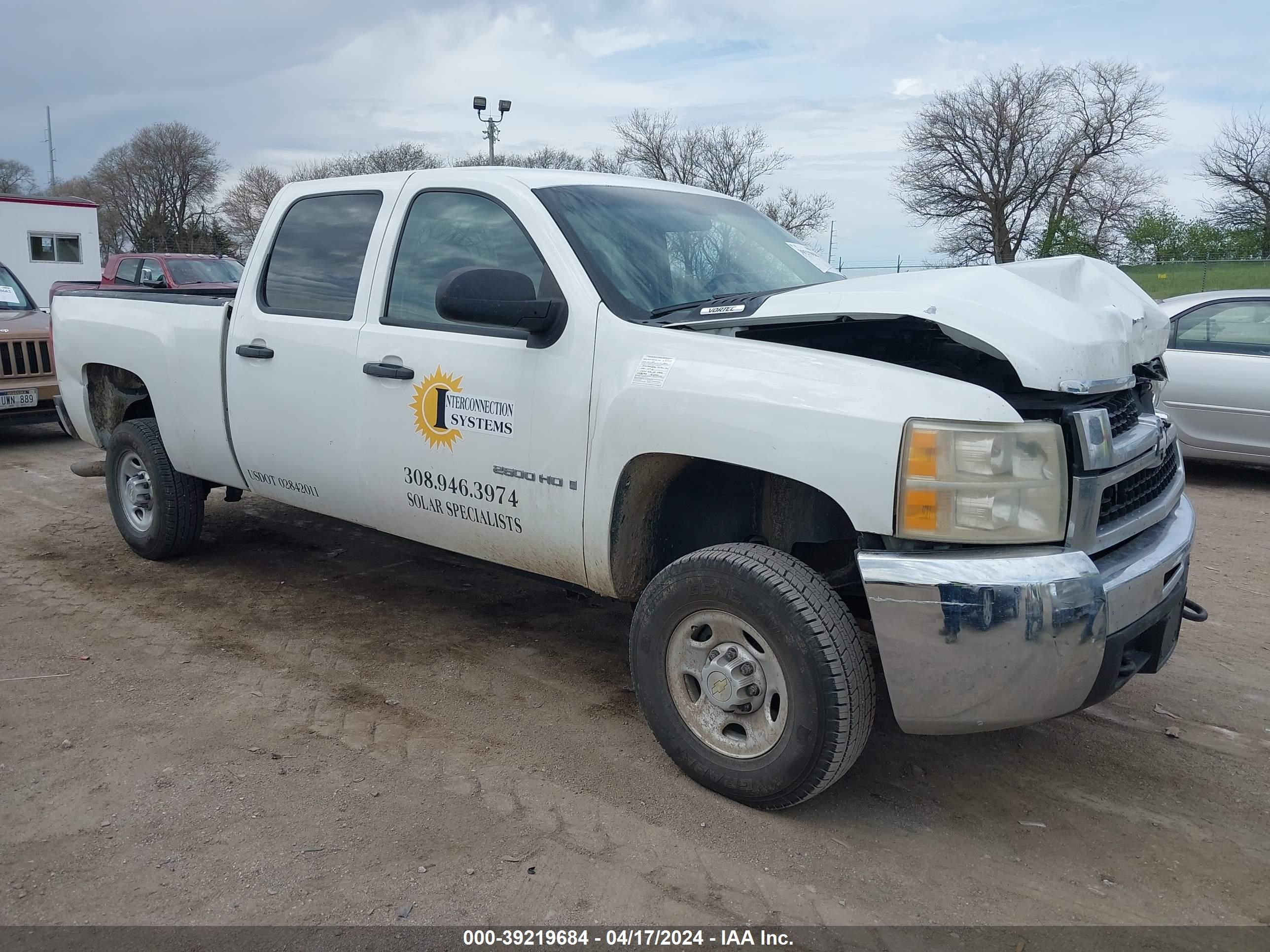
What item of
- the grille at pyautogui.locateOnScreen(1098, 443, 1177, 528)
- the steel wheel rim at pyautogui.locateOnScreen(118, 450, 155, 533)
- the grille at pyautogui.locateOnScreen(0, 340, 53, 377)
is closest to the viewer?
the grille at pyautogui.locateOnScreen(1098, 443, 1177, 528)

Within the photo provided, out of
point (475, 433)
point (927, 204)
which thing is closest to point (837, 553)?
point (475, 433)

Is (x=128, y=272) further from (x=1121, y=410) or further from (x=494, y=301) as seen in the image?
(x=1121, y=410)

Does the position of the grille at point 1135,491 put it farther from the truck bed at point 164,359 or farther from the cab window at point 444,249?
the truck bed at point 164,359

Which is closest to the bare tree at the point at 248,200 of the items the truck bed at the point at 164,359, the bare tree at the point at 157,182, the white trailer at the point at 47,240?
the bare tree at the point at 157,182

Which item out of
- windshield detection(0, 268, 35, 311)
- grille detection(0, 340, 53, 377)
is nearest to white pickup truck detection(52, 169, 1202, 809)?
grille detection(0, 340, 53, 377)

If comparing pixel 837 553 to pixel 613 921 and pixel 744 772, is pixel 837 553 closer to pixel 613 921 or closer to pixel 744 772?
pixel 744 772

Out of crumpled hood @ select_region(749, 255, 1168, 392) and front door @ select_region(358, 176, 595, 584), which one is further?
front door @ select_region(358, 176, 595, 584)

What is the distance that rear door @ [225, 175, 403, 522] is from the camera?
4336 mm

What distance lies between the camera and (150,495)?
5742mm

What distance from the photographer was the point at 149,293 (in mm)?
5590

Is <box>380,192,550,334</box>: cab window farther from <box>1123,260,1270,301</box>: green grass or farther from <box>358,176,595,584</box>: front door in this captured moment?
<box>1123,260,1270,301</box>: green grass

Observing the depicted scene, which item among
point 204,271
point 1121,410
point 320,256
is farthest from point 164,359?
point 204,271

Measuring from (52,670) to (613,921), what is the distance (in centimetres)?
288

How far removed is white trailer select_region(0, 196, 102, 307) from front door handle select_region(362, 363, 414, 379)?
22161 millimetres
